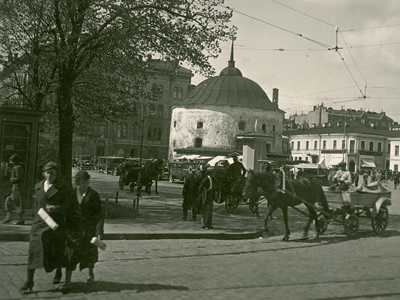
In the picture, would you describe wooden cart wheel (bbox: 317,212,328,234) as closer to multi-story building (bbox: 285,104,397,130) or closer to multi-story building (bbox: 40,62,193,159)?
multi-story building (bbox: 40,62,193,159)

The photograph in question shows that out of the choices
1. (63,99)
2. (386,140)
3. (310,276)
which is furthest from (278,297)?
(386,140)

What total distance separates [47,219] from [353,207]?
9040mm

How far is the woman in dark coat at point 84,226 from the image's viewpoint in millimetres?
6629

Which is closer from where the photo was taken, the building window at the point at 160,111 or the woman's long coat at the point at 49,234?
the woman's long coat at the point at 49,234

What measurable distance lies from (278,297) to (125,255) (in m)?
3.66

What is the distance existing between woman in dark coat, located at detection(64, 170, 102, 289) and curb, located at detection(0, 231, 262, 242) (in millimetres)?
4394

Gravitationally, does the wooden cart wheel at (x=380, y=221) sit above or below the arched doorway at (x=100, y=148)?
below

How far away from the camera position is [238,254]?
398 inches

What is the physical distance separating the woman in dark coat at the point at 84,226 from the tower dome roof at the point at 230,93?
223 ft

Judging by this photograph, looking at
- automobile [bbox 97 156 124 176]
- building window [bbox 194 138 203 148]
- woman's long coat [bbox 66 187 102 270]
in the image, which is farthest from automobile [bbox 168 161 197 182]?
woman's long coat [bbox 66 187 102 270]

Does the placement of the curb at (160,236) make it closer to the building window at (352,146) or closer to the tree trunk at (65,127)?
the tree trunk at (65,127)

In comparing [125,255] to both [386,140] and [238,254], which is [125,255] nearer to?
[238,254]

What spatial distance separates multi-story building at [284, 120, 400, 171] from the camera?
8879 centimetres

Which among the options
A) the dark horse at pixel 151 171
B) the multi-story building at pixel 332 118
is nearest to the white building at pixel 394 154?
the multi-story building at pixel 332 118
